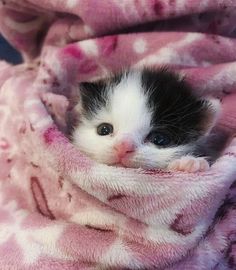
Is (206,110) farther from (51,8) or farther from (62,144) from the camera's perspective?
(51,8)

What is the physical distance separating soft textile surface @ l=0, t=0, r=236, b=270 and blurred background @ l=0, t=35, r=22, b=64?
10.6 inches

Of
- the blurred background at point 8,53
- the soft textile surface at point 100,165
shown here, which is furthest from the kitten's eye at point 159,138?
the blurred background at point 8,53

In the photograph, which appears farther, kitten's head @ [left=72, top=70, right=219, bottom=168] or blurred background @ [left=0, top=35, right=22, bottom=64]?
blurred background @ [left=0, top=35, right=22, bottom=64]

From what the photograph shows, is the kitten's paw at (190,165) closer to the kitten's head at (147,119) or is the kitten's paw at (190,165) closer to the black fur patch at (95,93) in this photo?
the kitten's head at (147,119)

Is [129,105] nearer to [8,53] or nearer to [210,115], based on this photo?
[210,115]

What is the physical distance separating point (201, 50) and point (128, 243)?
1.52 feet

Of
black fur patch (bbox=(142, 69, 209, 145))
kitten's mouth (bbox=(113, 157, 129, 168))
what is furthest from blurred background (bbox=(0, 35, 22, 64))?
kitten's mouth (bbox=(113, 157, 129, 168))

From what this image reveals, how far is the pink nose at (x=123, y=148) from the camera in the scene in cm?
84

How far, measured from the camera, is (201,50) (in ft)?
3.40

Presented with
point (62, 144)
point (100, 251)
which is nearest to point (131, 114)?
point (62, 144)

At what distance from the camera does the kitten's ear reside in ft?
3.08

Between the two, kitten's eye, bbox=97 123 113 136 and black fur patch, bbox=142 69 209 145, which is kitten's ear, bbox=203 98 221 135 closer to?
black fur patch, bbox=142 69 209 145

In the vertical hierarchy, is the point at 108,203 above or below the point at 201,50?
below

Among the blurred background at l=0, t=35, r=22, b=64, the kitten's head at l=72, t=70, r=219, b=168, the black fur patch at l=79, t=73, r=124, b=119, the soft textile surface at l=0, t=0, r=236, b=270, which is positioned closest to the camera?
the soft textile surface at l=0, t=0, r=236, b=270
